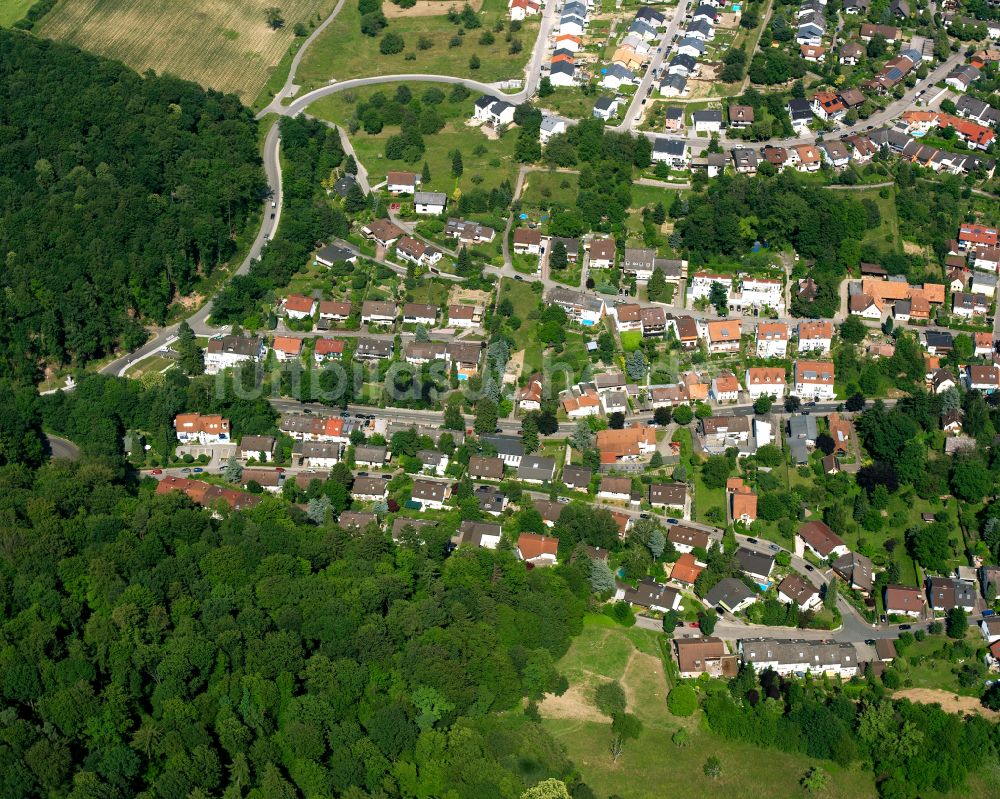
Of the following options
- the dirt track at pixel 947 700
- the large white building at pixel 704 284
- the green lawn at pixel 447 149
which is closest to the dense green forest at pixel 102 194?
the green lawn at pixel 447 149

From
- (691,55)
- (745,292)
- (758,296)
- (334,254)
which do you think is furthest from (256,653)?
(691,55)

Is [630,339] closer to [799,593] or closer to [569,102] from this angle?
[799,593]

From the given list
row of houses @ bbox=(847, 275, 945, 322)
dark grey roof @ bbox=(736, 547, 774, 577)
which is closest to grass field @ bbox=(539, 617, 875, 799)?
dark grey roof @ bbox=(736, 547, 774, 577)

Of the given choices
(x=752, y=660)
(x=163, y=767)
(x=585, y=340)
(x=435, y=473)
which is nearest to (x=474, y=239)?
(x=585, y=340)

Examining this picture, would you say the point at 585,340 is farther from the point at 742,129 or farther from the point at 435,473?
the point at 742,129

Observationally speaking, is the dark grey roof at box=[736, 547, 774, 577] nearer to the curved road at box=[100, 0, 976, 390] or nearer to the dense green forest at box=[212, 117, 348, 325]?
the curved road at box=[100, 0, 976, 390]
